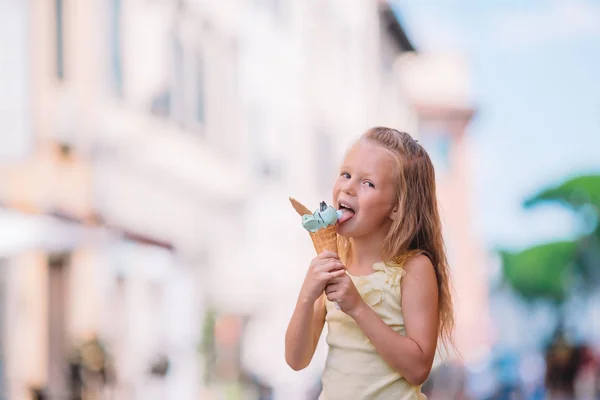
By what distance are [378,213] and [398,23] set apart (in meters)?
33.8

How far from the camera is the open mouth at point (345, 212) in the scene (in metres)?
2.86

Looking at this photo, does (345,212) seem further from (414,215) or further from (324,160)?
(324,160)

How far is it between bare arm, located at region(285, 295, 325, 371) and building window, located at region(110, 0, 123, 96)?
12715 millimetres

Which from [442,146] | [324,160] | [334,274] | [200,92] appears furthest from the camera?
[442,146]

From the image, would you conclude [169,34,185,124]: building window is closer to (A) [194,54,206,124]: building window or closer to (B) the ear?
(A) [194,54,206,124]: building window

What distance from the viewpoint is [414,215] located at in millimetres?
2932

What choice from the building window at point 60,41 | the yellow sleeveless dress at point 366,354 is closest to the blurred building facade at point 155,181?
the building window at point 60,41

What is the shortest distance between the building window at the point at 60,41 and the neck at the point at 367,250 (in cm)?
1155

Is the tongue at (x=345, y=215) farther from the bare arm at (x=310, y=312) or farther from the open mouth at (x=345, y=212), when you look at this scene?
the bare arm at (x=310, y=312)

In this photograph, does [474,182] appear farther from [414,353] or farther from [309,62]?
[414,353]

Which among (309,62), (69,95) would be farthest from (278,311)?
(69,95)

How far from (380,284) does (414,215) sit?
0.66 feet

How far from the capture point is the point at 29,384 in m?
12.7

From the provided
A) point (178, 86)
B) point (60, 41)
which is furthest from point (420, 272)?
point (178, 86)
